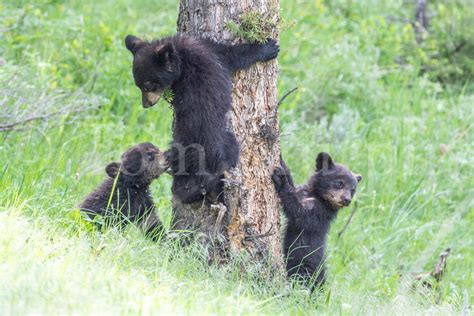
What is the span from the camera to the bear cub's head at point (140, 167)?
6.65 metres

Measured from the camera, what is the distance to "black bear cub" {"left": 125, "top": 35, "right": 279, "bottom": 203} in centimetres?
564

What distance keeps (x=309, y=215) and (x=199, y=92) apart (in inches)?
61.0

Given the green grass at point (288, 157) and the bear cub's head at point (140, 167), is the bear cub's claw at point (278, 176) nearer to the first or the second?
the green grass at point (288, 157)

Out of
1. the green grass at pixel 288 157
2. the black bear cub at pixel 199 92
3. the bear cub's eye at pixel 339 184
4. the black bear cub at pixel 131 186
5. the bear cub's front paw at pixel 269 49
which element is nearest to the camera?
the green grass at pixel 288 157

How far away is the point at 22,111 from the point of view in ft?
28.1

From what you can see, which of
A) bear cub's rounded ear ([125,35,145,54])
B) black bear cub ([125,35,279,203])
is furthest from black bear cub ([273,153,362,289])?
bear cub's rounded ear ([125,35,145,54])

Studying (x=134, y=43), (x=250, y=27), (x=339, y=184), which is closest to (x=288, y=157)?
(x=339, y=184)

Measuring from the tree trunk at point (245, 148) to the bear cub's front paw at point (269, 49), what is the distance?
0.09 metres

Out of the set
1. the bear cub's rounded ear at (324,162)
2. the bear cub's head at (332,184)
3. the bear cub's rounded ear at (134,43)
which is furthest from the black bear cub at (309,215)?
the bear cub's rounded ear at (134,43)

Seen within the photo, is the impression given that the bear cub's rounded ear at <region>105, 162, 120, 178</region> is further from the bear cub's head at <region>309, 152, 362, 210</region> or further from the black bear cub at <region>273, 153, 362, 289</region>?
the bear cub's head at <region>309, 152, 362, 210</region>

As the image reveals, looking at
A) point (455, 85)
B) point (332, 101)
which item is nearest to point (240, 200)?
point (332, 101)

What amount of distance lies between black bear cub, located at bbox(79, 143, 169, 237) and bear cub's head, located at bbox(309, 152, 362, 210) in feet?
4.57

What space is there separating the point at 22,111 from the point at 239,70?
3609 millimetres

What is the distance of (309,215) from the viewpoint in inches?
258
